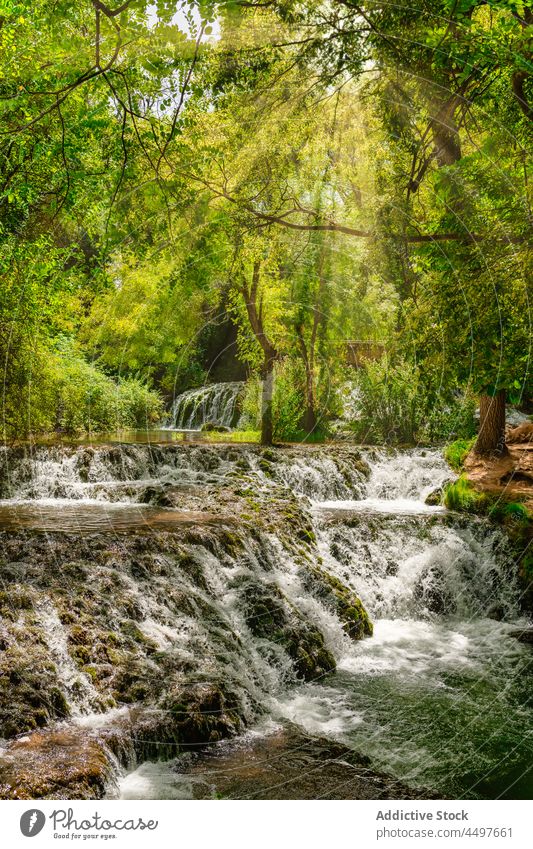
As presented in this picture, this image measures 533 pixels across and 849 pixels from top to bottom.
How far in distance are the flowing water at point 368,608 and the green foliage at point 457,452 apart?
0.79 ft

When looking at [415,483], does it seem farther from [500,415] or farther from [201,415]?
[201,415]

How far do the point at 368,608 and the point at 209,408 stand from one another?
1129 centimetres

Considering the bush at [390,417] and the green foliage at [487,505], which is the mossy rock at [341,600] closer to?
the green foliage at [487,505]

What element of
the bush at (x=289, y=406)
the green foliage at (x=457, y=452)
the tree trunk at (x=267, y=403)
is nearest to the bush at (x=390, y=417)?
the green foliage at (x=457, y=452)

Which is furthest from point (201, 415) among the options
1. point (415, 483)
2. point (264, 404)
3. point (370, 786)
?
point (370, 786)

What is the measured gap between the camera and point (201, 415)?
1816cm

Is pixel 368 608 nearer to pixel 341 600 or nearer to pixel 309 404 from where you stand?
pixel 341 600

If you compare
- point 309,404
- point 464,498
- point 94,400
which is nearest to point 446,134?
point 464,498

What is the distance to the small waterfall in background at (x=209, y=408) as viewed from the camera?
57.8 feet

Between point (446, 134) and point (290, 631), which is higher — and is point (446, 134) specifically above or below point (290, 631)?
above

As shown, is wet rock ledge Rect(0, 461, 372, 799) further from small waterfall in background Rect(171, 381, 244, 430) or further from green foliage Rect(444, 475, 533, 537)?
small waterfall in background Rect(171, 381, 244, 430)
